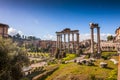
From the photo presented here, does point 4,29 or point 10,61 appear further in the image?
point 4,29

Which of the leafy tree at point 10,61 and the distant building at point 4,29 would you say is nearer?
the leafy tree at point 10,61

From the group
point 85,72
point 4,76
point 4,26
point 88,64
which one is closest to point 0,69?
point 4,76

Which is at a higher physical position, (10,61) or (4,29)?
(4,29)

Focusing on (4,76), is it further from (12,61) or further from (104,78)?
(104,78)

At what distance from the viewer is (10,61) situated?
26.1 meters

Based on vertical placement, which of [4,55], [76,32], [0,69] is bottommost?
[0,69]

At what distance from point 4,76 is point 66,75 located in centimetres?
961

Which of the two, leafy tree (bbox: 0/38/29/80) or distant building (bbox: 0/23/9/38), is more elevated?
distant building (bbox: 0/23/9/38)

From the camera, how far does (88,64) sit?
34.8 metres

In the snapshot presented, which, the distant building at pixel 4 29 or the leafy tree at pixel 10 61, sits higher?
the distant building at pixel 4 29

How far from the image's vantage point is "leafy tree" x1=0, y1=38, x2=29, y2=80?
78.2 feet

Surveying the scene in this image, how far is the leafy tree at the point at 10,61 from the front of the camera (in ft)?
78.2

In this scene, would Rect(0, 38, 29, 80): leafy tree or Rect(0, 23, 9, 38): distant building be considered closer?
Rect(0, 38, 29, 80): leafy tree

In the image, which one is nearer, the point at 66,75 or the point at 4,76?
the point at 4,76
